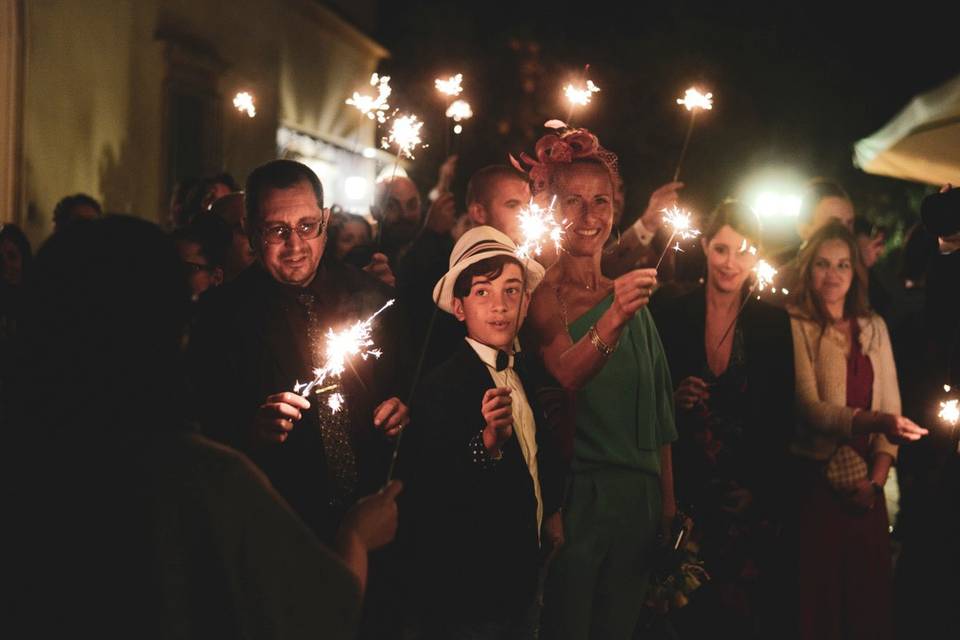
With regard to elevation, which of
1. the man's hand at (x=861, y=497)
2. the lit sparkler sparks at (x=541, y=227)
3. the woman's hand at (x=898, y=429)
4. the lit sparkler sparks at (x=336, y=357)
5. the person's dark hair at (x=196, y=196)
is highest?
the person's dark hair at (x=196, y=196)

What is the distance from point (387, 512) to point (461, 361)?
1.27 meters

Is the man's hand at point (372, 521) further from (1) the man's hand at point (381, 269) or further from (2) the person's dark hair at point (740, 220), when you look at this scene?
(2) the person's dark hair at point (740, 220)

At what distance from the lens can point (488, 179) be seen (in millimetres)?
5676

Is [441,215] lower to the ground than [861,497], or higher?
higher

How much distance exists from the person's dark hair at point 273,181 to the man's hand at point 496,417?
3.65 ft

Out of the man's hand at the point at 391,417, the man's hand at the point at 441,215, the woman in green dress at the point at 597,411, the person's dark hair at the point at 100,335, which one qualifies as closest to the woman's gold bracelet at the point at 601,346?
the woman in green dress at the point at 597,411

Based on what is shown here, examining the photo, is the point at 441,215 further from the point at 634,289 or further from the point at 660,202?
the point at 634,289

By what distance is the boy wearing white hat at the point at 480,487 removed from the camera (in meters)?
3.80

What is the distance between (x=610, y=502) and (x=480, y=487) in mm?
855

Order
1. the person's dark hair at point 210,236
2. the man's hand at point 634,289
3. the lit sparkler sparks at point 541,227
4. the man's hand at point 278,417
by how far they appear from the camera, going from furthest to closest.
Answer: the person's dark hair at point 210,236
the lit sparkler sparks at point 541,227
the man's hand at point 634,289
the man's hand at point 278,417

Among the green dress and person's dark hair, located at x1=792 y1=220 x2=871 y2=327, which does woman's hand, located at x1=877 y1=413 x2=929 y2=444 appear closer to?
person's dark hair, located at x1=792 y1=220 x2=871 y2=327

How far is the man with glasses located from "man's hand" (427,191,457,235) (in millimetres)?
2684

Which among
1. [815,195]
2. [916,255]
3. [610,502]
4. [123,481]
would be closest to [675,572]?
[610,502]

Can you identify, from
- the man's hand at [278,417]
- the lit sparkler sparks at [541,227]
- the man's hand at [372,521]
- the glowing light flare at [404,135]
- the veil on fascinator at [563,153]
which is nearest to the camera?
the man's hand at [372,521]
